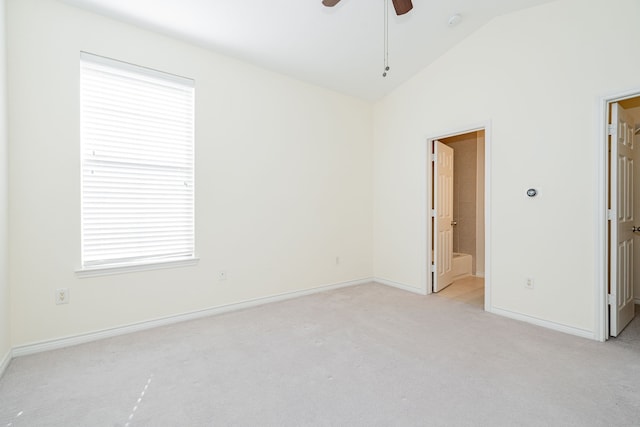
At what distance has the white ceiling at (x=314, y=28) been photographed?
265 centimetres

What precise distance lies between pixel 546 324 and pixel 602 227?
3.37ft

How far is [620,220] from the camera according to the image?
2.74 metres

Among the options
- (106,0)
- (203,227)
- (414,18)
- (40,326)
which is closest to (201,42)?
(106,0)

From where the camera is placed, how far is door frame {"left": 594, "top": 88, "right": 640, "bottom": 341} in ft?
8.47

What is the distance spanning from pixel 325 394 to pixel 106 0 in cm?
337

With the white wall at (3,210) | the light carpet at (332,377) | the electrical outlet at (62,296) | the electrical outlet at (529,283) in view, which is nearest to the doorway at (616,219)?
the light carpet at (332,377)

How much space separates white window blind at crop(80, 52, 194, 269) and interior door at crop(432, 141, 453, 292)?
301cm

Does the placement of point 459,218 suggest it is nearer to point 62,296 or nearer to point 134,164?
point 134,164

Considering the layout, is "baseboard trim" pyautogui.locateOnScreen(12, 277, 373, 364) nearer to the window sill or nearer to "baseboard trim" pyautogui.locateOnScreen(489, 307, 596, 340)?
the window sill

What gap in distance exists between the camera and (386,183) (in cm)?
→ 454

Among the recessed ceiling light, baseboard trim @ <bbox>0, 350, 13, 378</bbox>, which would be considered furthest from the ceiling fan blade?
baseboard trim @ <bbox>0, 350, 13, 378</bbox>

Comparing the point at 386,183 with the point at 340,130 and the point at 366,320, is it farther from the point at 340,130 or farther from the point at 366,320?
the point at 366,320

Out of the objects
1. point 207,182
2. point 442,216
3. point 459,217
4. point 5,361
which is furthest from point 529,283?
point 5,361

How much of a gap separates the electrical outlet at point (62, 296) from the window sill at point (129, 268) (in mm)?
141
